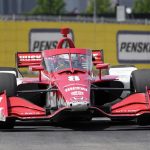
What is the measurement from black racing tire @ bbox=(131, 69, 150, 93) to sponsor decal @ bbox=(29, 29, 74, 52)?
100 ft

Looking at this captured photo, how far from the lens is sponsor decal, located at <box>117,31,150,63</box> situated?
153 ft

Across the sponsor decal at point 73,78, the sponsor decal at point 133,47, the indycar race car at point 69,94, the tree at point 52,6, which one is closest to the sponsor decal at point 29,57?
the indycar race car at point 69,94

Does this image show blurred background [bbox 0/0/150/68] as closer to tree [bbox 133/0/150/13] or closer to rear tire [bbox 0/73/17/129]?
rear tire [bbox 0/73/17/129]

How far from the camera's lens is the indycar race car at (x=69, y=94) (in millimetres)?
12180

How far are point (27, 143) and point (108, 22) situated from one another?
3946 cm

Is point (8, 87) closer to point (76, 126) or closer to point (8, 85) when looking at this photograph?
point (8, 85)

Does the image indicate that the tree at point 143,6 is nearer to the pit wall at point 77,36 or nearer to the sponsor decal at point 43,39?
the pit wall at point 77,36

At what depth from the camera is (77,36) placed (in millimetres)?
47906

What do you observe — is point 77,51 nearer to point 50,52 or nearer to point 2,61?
point 50,52

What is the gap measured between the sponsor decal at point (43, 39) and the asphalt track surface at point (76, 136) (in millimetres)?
30419

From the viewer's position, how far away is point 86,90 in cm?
1224

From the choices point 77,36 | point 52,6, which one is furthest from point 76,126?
point 52,6

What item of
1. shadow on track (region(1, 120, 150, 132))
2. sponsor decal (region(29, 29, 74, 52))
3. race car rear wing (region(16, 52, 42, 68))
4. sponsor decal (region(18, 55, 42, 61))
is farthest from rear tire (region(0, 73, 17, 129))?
sponsor decal (region(29, 29, 74, 52))

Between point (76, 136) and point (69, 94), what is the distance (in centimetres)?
94
